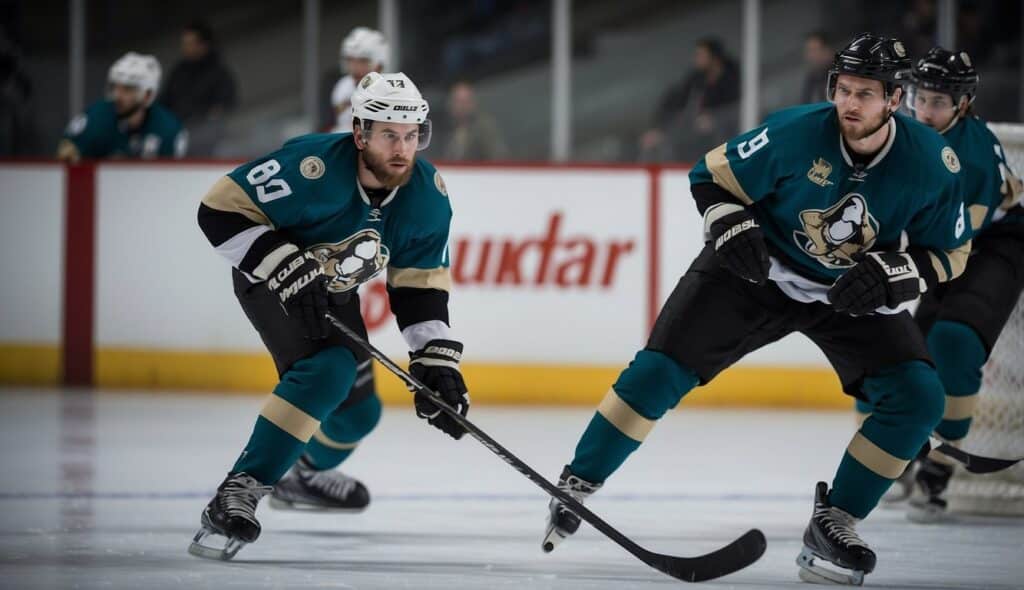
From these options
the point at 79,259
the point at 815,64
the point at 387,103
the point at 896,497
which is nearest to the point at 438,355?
the point at 387,103

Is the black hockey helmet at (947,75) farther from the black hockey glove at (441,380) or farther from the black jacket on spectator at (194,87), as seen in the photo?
the black jacket on spectator at (194,87)

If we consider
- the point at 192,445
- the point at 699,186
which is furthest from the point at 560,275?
the point at 699,186

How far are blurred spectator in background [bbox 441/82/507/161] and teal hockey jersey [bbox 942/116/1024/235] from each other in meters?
3.51

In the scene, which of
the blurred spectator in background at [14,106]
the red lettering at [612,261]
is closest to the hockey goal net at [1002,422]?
the red lettering at [612,261]

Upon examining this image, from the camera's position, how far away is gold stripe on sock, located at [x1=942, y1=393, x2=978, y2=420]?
15.0 ft

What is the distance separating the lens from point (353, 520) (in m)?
4.52

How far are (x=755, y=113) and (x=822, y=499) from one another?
4.48 metres

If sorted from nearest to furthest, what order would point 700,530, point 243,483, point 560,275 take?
point 243,483 → point 700,530 → point 560,275

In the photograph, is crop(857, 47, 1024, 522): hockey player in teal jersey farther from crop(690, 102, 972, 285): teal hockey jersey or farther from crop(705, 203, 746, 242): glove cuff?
crop(705, 203, 746, 242): glove cuff

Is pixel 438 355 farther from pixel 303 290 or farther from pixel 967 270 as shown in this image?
pixel 967 270

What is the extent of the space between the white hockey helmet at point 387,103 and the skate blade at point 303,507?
1195mm

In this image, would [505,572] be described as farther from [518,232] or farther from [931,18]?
[931,18]

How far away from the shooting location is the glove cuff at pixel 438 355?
3885mm

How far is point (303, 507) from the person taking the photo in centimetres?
471
